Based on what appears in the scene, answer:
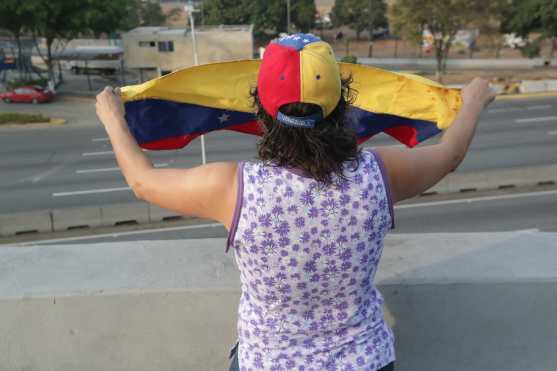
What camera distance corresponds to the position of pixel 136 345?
2549 millimetres

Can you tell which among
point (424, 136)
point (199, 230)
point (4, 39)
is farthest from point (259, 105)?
point (4, 39)

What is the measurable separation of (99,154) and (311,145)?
66.5 ft

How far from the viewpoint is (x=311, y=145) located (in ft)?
5.37

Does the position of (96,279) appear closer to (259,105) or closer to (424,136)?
(259,105)

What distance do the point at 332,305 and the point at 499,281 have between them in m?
1.16

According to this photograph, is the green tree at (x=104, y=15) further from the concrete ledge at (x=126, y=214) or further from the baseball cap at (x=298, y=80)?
the baseball cap at (x=298, y=80)

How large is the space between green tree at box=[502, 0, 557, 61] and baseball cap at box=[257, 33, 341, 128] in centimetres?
3820

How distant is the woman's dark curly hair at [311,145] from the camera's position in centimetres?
163

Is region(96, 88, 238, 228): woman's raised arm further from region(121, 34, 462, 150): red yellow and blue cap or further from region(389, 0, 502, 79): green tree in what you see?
region(389, 0, 502, 79): green tree

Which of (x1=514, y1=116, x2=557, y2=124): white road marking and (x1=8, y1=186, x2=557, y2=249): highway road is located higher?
(x1=514, y1=116, x2=557, y2=124): white road marking

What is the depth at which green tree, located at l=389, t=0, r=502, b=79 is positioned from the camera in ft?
105

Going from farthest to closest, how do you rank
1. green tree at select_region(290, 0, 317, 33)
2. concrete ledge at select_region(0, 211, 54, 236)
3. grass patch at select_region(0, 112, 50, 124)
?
1. green tree at select_region(290, 0, 317, 33)
2. grass patch at select_region(0, 112, 50, 124)
3. concrete ledge at select_region(0, 211, 54, 236)

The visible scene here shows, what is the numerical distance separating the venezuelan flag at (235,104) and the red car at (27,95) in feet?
103

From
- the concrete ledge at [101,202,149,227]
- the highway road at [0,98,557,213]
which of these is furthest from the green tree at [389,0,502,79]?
the concrete ledge at [101,202,149,227]
